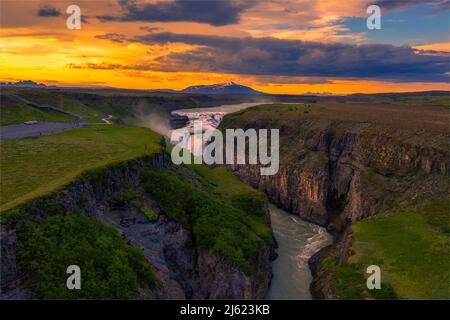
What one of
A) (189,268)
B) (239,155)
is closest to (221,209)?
(189,268)

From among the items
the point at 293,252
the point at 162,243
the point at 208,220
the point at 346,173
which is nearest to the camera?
the point at 162,243

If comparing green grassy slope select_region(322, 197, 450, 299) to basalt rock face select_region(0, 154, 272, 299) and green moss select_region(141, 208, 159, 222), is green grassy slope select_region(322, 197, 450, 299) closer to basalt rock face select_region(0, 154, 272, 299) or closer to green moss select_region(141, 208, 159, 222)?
basalt rock face select_region(0, 154, 272, 299)

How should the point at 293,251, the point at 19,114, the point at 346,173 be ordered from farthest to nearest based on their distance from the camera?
the point at 19,114 → the point at 346,173 → the point at 293,251

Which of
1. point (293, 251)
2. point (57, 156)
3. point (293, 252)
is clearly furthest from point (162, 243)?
point (293, 251)

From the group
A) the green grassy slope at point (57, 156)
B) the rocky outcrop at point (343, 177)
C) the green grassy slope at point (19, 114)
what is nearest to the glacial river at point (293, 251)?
the rocky outcrop at point (343, 177)

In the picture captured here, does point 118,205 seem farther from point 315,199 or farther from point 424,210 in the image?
point 315,199

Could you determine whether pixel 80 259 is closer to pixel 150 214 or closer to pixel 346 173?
pixel 150 214

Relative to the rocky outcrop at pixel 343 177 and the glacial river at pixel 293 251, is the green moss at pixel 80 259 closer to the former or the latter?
the glacial river at pixel 293 251
